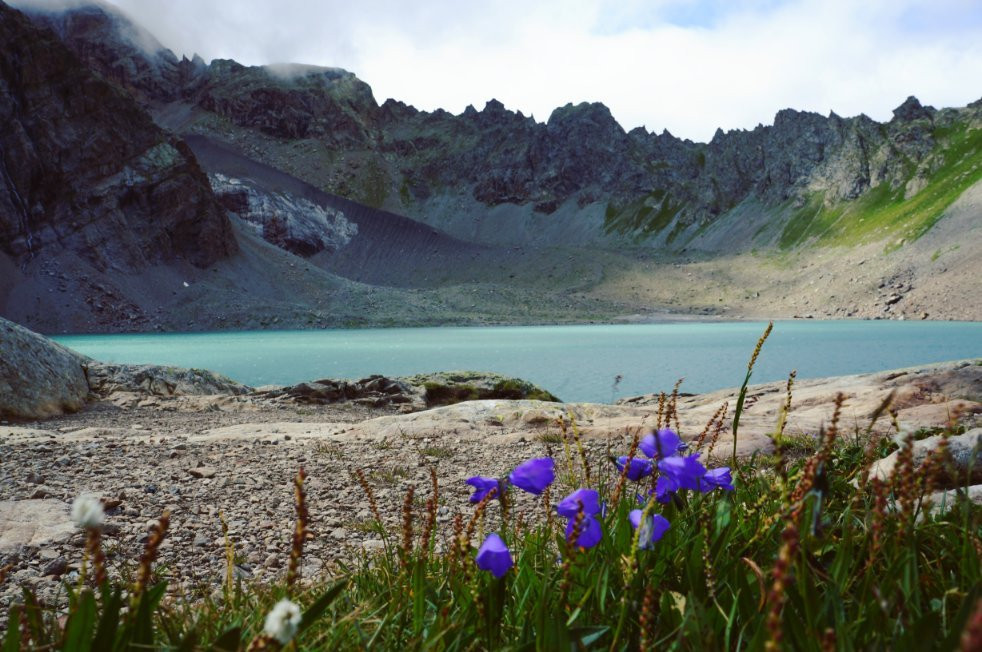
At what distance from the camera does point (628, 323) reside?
10212cm

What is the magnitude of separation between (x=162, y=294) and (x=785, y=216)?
437 feet

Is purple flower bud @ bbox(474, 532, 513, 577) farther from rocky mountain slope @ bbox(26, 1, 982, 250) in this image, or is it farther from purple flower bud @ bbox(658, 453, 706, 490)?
rocky mountain slope @ bbox(26, 1, 982, 250)

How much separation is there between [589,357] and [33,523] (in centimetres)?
3972

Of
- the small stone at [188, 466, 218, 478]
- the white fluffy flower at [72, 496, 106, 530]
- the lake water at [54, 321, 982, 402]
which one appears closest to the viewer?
the white fluffy flower at [72, 496, 106, 530]

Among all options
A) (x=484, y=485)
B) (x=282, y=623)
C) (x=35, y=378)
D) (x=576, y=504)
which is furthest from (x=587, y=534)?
(x=35, y=378)

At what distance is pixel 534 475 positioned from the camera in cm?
169

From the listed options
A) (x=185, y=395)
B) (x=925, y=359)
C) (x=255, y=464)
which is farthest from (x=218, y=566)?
(x=925, y=359)

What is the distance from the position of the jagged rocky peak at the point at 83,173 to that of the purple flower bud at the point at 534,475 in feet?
337

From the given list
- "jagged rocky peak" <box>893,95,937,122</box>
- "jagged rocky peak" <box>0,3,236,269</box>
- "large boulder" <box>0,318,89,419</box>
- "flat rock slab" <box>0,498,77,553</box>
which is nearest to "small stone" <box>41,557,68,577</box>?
"flat rock slab" <box>0,498,77,553</box>

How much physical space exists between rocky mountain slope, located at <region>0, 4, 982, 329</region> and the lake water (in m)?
36.2

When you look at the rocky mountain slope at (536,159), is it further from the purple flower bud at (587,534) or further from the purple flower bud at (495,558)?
the purple flower bud at (495,558)

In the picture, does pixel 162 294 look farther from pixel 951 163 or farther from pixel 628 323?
pixel 951 163

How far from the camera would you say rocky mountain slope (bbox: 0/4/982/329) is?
102m

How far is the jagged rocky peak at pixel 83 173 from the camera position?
87.1 metres
